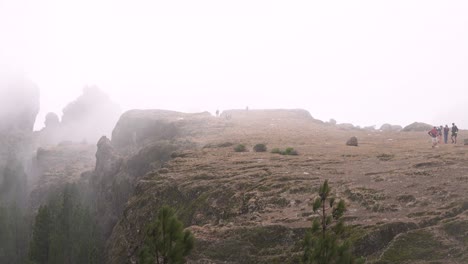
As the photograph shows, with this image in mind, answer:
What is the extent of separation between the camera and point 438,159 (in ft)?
120

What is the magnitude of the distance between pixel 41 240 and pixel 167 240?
62.4 m

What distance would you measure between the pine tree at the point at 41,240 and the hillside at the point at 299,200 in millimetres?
34152

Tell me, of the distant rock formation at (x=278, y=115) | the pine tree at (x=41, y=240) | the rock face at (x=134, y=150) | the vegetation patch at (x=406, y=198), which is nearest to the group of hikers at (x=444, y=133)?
the vegetation patch at (x=406, y=198)

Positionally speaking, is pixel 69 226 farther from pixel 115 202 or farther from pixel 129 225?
pixel 129 225

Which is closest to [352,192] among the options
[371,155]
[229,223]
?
[229,223]

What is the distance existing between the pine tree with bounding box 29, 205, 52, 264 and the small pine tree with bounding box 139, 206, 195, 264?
59272 mm

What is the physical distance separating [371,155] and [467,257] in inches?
974

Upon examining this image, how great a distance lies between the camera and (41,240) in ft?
237

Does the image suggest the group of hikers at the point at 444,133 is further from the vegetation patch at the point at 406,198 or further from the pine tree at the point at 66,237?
the pine tree at the point at 66,237

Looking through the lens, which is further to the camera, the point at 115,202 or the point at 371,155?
the point at 115,202

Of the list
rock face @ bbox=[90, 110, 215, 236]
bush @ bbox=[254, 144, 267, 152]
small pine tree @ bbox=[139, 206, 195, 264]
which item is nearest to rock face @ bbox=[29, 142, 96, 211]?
rock face @ bbox=[90, 110, 215, 236]

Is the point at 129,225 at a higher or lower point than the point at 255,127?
lower

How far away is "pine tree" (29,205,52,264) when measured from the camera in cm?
7019

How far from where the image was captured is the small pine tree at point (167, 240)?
1969cm
